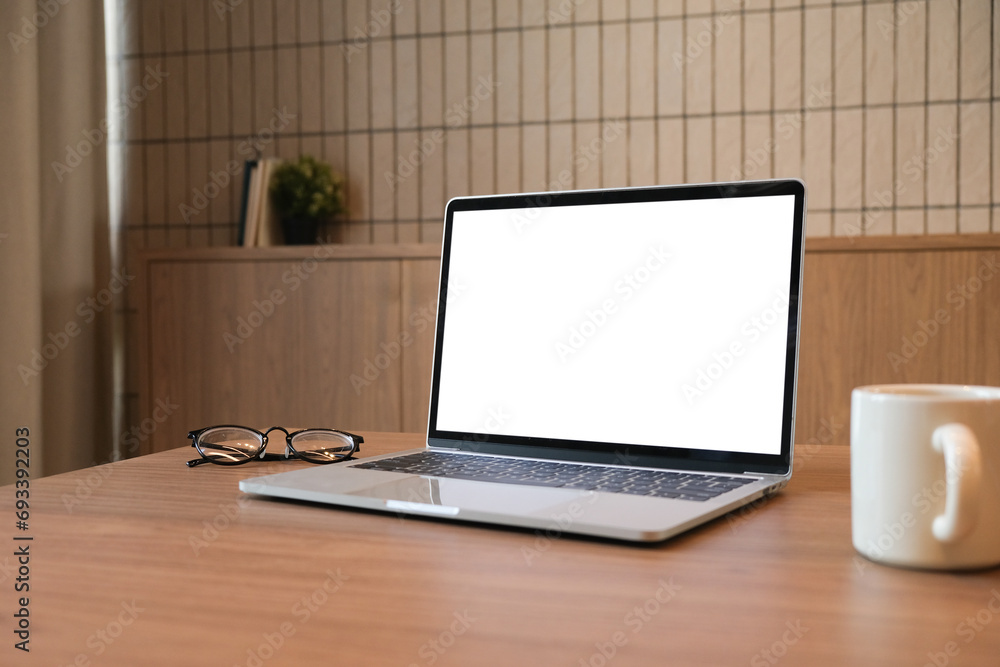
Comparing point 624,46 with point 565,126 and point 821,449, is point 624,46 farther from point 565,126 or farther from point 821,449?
point 821,449

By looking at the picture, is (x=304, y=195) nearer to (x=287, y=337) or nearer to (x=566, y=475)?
(x=287, y=337)

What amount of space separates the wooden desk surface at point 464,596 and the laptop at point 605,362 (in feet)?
0.20

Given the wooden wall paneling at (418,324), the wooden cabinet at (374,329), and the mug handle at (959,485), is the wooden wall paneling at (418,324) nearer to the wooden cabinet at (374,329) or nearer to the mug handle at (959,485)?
the wooden cabinet at (374,329)

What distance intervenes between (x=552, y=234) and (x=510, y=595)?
510 millimetres

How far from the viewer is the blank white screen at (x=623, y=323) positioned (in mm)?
796

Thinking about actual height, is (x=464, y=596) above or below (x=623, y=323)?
below

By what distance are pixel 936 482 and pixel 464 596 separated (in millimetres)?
275

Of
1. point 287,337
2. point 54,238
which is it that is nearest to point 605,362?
point 287,337

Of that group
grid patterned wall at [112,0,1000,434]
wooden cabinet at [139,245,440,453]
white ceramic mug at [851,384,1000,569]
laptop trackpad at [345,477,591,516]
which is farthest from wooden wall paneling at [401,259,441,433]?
white ceramic mug at [851,384,1000,569]

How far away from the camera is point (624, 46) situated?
→ 2.66 meters

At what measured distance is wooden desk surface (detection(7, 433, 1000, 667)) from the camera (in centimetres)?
41

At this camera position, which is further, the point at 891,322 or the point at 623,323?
the point at 891,322

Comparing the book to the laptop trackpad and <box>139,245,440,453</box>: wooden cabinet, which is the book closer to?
<box>139,245,440,453</box>: wooden cabinet

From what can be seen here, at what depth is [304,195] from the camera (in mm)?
2721
